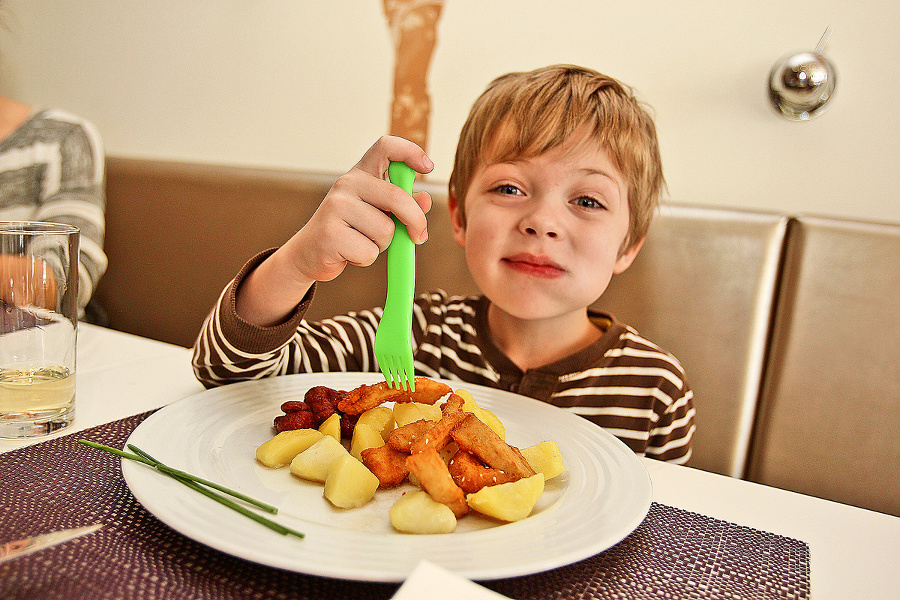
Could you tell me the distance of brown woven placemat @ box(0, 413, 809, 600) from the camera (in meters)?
0.45

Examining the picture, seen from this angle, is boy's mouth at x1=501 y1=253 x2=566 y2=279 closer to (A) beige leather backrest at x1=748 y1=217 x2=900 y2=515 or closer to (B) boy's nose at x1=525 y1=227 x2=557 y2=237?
(B) boy's nose at x1=525 y1=227 x2=557 y2=237

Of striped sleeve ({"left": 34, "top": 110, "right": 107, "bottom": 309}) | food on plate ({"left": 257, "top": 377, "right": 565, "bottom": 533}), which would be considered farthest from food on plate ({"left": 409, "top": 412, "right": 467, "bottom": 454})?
striped sleeve ({"left": 34, "top": 110, "right": 107, "bottom": 309})

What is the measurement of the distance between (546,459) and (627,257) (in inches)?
28.0

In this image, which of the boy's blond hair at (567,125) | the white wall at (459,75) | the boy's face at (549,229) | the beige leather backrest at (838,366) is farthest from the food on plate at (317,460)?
the white wall at (459,75)

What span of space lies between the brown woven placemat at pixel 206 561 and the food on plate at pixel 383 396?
0.78 ft

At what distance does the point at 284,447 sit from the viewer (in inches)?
25.3

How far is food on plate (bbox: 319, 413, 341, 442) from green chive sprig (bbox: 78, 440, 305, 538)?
141 mm

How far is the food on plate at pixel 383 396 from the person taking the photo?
73 centimetres

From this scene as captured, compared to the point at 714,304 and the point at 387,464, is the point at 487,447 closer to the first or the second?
the point at 387,464

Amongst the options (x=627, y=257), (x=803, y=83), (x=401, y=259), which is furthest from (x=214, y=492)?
(x=803, y=83)

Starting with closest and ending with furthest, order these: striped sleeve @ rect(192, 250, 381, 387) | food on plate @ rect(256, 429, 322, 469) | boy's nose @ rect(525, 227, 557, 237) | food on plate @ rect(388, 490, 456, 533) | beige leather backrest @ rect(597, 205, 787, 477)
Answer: food on plate @ rect(388, 490, 456, 533), food on plate @ rect(256, 429, 322, 469), striped sleeve @ rect(192, 250, 381, 387), boy's nose @ rect(525, 227, 557, 237), beige leather backrest @ rect(597, 205, 787, 477)

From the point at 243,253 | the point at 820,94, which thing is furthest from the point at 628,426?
the point at 243,253

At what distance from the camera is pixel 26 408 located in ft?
2.34

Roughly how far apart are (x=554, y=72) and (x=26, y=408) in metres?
0.97
